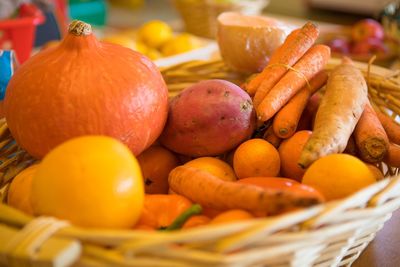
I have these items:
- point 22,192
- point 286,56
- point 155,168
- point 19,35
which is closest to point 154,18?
point 19,35

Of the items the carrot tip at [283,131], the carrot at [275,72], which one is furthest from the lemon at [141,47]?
the carrot tip at [283,131]

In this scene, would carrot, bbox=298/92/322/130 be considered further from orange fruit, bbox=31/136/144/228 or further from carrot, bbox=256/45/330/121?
orange fruit, bbox=31/136/144/228

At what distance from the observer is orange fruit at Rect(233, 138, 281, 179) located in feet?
2.03

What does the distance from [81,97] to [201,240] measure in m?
0.27

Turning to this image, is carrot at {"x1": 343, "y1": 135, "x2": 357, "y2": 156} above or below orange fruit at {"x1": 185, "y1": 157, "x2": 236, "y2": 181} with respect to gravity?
below

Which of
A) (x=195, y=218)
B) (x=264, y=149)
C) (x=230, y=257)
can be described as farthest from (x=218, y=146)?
(x=230, y=257)

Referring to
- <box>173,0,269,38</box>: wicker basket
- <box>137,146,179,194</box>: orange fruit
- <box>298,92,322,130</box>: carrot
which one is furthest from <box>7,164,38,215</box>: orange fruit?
<box>173,0,269,38</box>: wicker basket

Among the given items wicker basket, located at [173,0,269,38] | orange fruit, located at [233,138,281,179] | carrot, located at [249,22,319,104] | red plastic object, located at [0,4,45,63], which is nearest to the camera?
orange fruit, located at [233,138,281,179]

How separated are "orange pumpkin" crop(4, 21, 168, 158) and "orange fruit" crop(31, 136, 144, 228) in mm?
120

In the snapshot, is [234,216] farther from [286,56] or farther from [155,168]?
[286,56]

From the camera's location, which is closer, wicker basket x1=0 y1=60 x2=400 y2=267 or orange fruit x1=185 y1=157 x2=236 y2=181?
wicker basket x1=0 y1=60 x2=400 y2=267

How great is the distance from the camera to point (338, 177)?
517 millimetres

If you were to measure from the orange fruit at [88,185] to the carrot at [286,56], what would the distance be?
1.06 ft

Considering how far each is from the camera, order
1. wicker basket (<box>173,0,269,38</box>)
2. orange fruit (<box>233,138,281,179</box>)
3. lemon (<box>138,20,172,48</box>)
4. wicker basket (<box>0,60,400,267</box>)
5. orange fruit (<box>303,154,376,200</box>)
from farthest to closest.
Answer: wicker basket (<box>173,0,269,38</box>), lemon (<box>138,20,172,48</box>), orange fruit (<box>233,138,281,179</box>), orange fruit (<box>303,154,376,200</box>), wicker basket (<box>0,60,400,267</box>)
